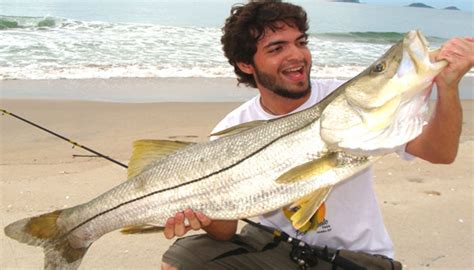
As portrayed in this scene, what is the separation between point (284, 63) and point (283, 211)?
3.49ft

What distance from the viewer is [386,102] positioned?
241 cm

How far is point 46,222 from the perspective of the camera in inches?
125

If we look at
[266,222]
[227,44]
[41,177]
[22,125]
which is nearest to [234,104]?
[22,125]

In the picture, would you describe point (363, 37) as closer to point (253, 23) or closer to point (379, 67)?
point (253, 23)

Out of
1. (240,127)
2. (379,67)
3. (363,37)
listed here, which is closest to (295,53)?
(240,127)

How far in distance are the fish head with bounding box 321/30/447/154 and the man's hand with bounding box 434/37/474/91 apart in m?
Answer: 0.05

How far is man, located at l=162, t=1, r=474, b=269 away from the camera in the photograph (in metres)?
3.01

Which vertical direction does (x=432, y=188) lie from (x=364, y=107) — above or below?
below

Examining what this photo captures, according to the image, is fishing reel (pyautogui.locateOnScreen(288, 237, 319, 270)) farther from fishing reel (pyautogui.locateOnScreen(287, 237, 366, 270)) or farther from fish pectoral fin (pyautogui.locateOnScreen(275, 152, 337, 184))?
fish pectoral fin (pyautogui.locateOnScreen(275, 152, 337, 184))

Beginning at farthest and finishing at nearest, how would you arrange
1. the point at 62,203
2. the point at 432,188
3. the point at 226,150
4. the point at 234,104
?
1. the point at 234,104
2. the point at 432,188
3. the point at 62,203
4. the point at 226,150

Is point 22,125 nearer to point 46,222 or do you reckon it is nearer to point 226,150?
point 46,222

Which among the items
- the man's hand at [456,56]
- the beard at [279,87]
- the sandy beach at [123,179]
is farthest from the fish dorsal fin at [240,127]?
the sandy beach at [123,179]

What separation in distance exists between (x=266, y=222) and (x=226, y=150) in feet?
3.67

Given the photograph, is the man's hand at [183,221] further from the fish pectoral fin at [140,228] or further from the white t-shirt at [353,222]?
the white t-shirt at [353,222]
